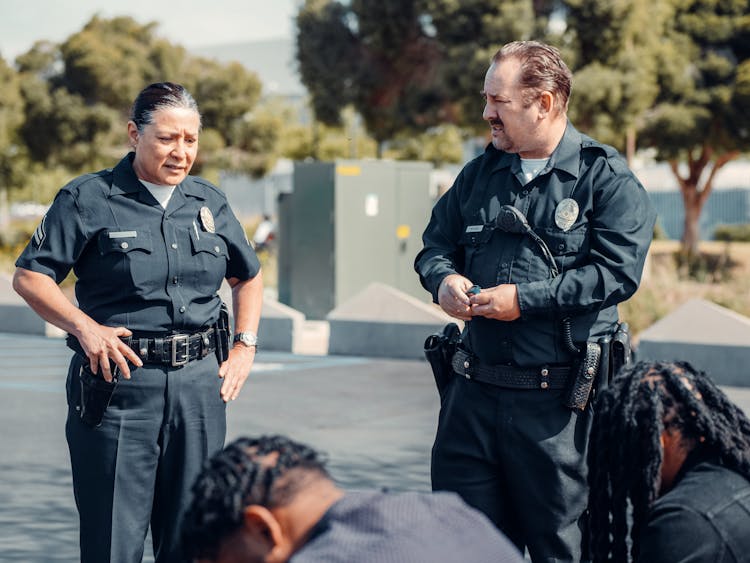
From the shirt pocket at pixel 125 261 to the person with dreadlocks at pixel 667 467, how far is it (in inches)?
66.2

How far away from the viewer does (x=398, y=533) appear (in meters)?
2.06

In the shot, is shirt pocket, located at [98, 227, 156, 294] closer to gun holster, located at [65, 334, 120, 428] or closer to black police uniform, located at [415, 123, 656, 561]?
gun holster, located at [65, 334, 120, 428]

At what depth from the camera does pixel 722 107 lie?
81.0 ft

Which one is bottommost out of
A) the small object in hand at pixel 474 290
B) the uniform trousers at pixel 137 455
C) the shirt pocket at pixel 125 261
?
the uniform trousers at pixel 137 455

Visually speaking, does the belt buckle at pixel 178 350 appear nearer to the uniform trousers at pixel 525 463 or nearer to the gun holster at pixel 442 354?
the gun holster at pixel 442 354

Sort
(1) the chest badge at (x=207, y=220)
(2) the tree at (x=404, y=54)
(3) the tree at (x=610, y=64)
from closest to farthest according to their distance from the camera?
(1) the chest badge at (x=207, y=220) < (3) the tree at (x=610, y=64) < (2) the tree at (x=404, y=54)

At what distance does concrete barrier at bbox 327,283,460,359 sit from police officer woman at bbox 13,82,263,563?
8340 mm

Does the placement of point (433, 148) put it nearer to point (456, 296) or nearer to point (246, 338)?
point (246, 338)

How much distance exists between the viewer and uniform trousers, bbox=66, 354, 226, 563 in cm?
391

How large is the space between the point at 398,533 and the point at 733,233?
1569 inches

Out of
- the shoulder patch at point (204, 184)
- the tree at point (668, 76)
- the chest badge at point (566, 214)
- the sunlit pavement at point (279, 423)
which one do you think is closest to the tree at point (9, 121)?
the tree at point (668, 76)

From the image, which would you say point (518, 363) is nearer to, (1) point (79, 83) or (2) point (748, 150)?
(2) point (748, 150)

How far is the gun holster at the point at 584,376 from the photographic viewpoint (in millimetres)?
3758

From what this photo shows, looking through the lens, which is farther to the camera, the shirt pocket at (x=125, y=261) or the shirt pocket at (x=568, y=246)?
the shirt pocket at (x=125, y=261)
